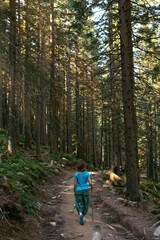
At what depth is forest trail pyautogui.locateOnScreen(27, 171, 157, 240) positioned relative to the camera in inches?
199

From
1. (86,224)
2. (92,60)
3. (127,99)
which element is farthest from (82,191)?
(92,60)

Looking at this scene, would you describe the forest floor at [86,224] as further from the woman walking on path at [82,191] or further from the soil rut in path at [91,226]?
the woman walking on path at [82,191]

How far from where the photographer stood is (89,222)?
6.09 m

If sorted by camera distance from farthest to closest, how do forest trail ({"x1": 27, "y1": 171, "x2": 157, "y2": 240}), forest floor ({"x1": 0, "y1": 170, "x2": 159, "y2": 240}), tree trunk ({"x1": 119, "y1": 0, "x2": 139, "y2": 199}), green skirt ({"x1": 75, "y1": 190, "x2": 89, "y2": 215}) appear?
tree trunk ({"x1": 119, "y1": 0, "x2": 139, "y2": 199})
green skirt ({"x1": 75, "y1": 190, "x2": 89, "y2": 215})
forest trail ({"x1": 27, "y1": 171, "x2": 157, "y2": 240})
forest floor ({"x1": 0, "y1": 170, "x2": 159, "y2": 240})

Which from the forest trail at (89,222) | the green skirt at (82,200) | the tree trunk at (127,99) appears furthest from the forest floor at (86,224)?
the tree trunk at (127,99)

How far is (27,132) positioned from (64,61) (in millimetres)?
7831

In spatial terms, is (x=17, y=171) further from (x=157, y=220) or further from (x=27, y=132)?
(x=27, y=132)

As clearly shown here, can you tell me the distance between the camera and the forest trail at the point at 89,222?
5059mm

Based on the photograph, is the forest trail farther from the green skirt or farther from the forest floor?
the green skirt

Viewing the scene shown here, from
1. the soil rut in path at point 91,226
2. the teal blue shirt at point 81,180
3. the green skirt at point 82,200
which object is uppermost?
the teal blue shirt at point 81,180

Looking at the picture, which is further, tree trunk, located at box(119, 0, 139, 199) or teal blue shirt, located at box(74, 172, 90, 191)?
tree trunk, located at box(119, 0, 139, 199)

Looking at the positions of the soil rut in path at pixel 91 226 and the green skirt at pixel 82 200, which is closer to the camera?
the soil rut in path at pixel 91 226

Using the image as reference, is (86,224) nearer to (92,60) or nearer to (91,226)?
(91,226)

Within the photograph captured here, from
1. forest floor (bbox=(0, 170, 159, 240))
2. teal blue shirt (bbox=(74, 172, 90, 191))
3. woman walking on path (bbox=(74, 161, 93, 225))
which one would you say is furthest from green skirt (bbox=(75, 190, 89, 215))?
forest floor (bbox=(0, 170, 159, 240))
